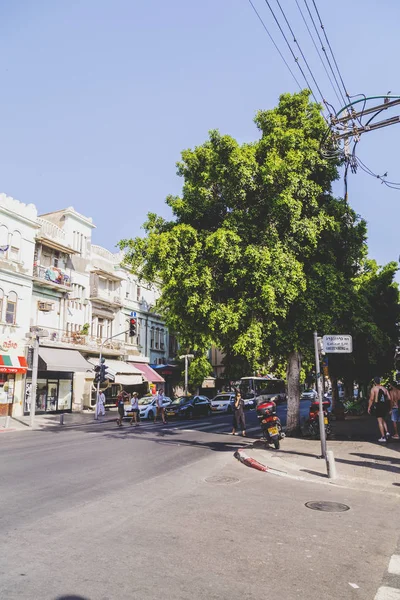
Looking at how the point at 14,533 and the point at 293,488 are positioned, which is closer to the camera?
the point at 14,533

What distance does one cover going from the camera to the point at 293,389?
57.8 ft

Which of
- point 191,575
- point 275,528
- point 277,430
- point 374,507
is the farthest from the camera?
point 277,430

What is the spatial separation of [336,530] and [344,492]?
267cm

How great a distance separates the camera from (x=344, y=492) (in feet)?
28.0

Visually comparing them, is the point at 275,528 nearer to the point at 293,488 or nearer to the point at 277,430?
the point at 293,488

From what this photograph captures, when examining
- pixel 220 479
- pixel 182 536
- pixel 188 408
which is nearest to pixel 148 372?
pixel 188 408

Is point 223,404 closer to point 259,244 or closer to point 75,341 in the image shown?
point 75,341

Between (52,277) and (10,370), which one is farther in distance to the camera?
(52,277)

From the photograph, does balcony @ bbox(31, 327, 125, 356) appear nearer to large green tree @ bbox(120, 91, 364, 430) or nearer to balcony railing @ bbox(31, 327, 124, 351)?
balcony railing @ bbox(31, 327, 124, 351)

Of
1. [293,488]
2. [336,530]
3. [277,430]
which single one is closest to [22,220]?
[277,430]

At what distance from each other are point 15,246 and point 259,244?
792 inches

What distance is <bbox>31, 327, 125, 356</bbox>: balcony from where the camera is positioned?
3212 centimetres

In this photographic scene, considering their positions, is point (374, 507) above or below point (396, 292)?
below

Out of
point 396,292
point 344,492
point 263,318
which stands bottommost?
point 344,492
